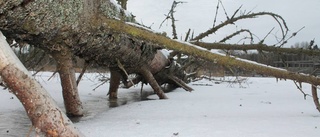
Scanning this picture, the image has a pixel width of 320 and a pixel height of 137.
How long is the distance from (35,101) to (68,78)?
178 centimetres

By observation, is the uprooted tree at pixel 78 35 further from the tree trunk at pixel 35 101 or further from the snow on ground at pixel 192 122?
the tree trunk at pixel 35 101

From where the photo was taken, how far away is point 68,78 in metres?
3.43

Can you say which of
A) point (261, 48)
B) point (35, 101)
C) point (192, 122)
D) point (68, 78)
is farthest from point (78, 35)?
point (261, 48)

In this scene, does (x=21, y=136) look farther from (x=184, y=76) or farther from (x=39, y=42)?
(x=184, y=76)

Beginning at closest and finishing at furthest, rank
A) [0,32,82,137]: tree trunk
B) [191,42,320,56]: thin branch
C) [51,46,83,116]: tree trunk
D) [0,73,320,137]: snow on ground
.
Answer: [0,32,82,137]: tree trunk < [0,73,320,137]: snow on ground < [51,46,83,116]: tree trunk < [191,42,320,56]: thin branch

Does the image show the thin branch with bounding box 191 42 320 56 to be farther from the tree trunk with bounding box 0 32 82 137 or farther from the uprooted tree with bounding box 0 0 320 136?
the tree trunk with bounding box 0 32 82 137

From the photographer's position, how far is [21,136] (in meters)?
2.75

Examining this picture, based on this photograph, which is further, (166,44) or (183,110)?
(183,110)

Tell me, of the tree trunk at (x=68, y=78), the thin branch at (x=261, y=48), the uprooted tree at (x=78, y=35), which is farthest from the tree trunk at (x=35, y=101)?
the thin branch at (x=261, y=48)

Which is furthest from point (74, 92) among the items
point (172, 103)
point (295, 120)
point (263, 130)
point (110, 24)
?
point (295, 120)

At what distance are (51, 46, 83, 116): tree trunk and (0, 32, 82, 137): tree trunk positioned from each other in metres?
1.63

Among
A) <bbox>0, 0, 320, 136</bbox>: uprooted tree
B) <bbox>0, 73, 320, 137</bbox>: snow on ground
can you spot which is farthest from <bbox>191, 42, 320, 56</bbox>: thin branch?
<bbox>0, 0, 320, 136</bbox>: uprooted tree

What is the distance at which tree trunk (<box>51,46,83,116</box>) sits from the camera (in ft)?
11.1

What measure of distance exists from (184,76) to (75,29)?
506 cm
